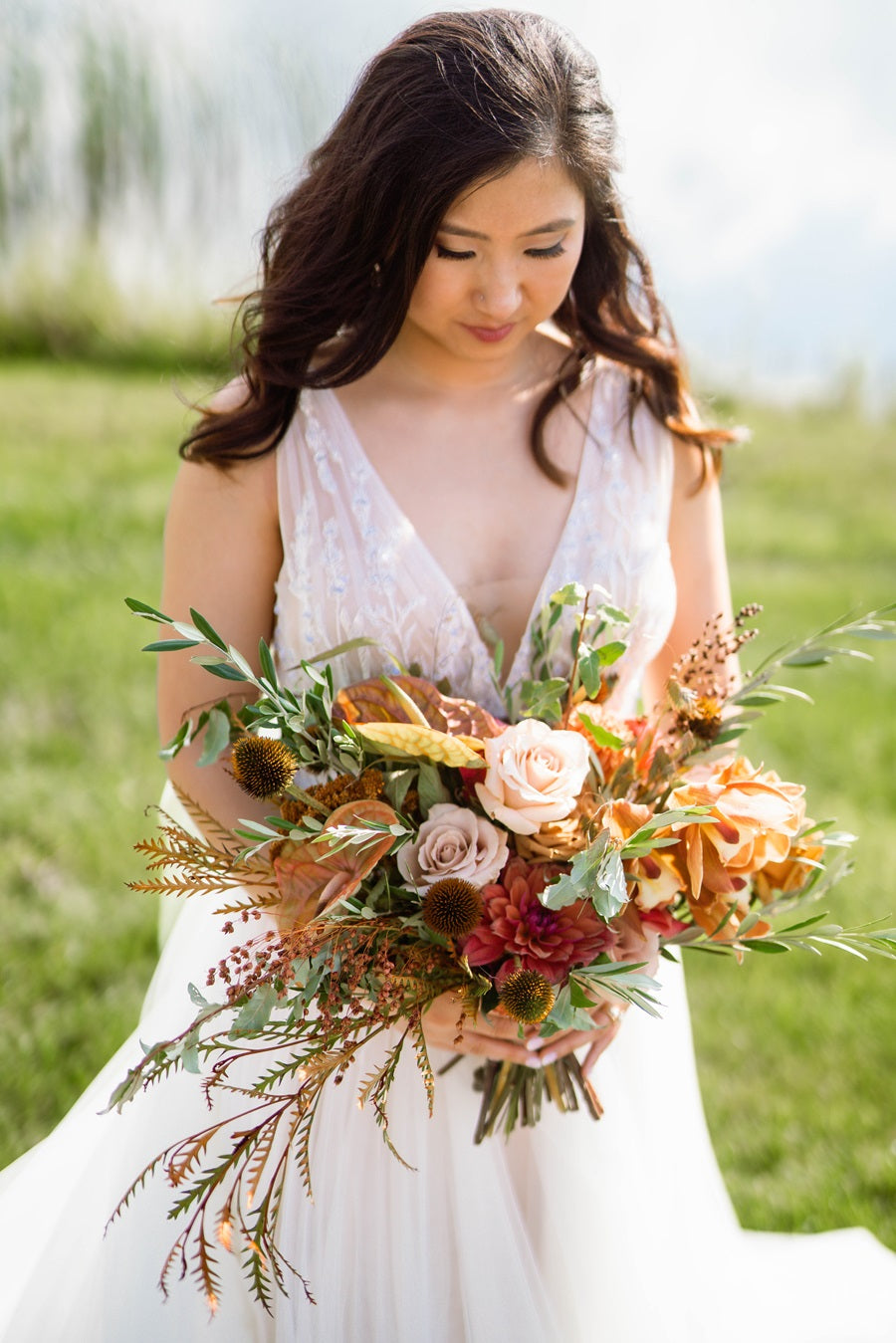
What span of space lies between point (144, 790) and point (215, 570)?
96.5 inches

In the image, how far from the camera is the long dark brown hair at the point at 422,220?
5.82ft

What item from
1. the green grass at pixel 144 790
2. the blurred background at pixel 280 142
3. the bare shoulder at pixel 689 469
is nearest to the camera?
the bare shoulder at pixel 689 469

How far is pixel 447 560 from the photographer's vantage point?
6.84 ft

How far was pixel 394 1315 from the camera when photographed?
1.89 metres

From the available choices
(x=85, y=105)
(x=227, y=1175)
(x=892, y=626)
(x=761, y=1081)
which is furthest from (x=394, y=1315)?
(x=85, y=105)

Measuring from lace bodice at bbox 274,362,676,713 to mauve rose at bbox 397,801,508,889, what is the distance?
0.42 meters

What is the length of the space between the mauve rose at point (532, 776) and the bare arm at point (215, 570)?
583 mm

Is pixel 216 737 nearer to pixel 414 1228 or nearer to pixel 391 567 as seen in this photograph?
pixel 391 567

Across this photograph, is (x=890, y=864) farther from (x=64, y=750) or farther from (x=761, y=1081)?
(x=64, y=750)

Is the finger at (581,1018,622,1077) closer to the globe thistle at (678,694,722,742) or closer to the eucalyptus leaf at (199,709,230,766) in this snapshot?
the globe thistle at (678,694,722,742)

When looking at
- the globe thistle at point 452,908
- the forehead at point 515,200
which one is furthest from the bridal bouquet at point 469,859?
the forehead at point 515,200

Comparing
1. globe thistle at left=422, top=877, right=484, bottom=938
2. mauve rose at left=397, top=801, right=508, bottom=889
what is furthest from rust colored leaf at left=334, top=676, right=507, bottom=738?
globe thistle at left=422, top=877, right=484, bottom=938

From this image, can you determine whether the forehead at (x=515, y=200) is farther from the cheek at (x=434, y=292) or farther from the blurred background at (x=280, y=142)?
the blurred background at (x=280, y=142)

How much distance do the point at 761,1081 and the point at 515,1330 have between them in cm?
161
